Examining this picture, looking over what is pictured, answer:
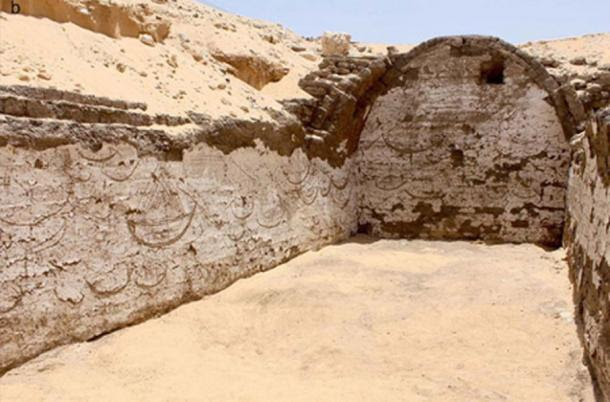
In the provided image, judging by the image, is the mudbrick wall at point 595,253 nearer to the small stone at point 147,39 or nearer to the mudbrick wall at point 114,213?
the mudbrick wall at point 114,213

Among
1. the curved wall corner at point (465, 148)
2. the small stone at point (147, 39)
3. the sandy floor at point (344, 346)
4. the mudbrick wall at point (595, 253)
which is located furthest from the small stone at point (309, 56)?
the mudbrick wall at point (595, 253)

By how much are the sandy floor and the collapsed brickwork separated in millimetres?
228

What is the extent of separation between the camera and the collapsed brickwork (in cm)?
382

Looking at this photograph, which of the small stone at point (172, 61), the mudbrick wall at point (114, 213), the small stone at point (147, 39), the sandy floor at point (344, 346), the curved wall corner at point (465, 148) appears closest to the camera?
the sandy floor at point (344, 346)

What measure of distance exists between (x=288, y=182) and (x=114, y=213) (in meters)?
2.63

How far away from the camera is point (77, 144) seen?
163 inches

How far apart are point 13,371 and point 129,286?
1.01 metres

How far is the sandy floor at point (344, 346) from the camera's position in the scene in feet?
11.8

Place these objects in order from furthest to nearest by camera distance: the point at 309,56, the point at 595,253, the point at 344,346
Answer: the point at 309,56, the point at 344,346, the point at 595,253

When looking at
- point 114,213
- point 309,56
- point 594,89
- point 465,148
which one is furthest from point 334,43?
point 114,213

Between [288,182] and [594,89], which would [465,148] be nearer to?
[594,89]

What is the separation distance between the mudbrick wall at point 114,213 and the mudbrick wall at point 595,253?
2.92m

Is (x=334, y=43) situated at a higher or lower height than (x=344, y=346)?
higher

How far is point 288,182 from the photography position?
668 cm
